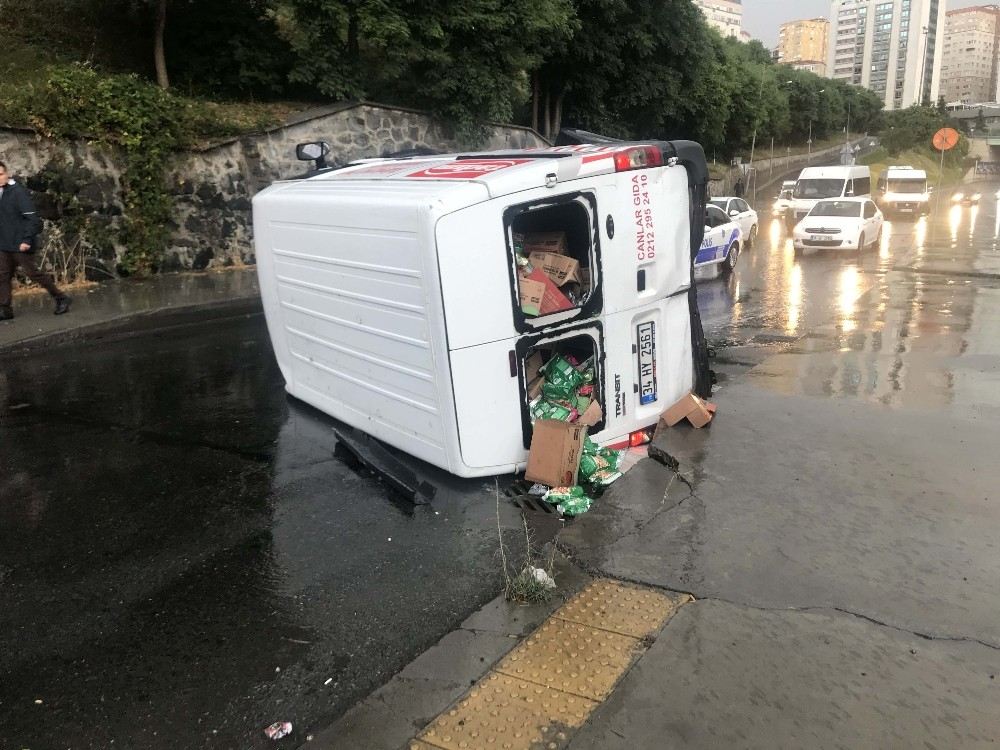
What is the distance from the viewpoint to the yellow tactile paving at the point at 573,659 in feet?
A: 11.0

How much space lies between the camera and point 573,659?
11.6 ft

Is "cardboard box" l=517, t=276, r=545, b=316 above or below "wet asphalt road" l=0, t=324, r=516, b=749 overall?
above

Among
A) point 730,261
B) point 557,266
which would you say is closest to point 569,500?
point 557,266

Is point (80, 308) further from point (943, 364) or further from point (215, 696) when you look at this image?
point (943, 364)

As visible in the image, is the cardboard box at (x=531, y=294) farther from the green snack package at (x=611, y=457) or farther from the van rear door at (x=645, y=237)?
the green snack package at (x=611, y=457)

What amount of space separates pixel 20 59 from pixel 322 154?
446 inches

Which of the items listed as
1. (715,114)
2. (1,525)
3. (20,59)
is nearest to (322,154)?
(1,525)

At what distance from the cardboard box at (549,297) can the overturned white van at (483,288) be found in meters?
0.06

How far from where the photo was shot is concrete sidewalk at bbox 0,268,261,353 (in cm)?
980

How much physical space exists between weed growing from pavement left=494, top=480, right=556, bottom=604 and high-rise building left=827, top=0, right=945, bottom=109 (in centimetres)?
13964

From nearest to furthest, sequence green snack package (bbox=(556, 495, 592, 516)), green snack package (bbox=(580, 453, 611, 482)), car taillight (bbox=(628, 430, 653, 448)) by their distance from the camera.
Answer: green snack package (bbox=(556, 495, 592, 516))
green snack package (bbox=(580, 453, 611, 482))
car taillight (bbox=(628, 430, 653, 448))

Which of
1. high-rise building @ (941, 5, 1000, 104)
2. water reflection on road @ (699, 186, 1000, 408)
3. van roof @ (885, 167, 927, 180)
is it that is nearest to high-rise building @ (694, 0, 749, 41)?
high-rise building @ (941, 5, 1000, 104)

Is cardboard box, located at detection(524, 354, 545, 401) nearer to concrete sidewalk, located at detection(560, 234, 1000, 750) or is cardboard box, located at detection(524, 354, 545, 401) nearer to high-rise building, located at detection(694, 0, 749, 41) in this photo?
concrete sidewalk, located at detection(560, 234, 1000, 750)

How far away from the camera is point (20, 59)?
15.5 meters
